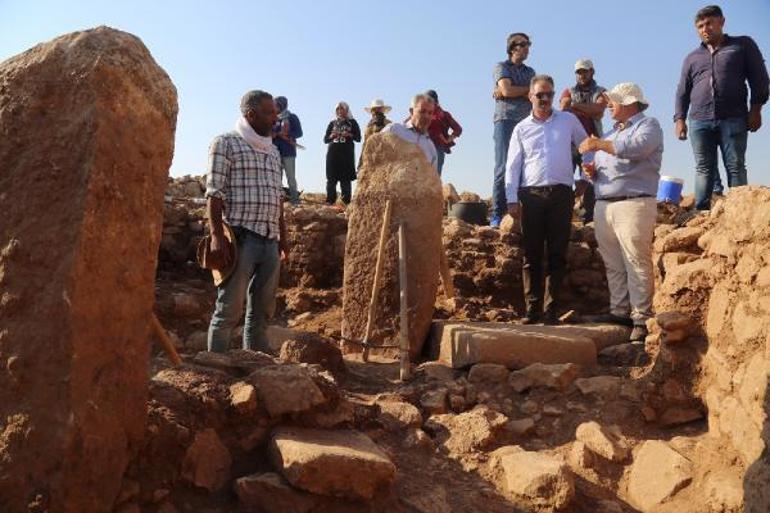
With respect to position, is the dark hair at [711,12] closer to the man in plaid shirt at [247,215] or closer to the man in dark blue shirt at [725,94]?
the man in dark blue shirt at [725,94]

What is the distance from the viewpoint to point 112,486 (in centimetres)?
223

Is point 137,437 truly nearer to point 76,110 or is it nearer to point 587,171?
point 76,110

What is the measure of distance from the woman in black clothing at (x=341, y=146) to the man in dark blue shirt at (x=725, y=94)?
4.61 metres

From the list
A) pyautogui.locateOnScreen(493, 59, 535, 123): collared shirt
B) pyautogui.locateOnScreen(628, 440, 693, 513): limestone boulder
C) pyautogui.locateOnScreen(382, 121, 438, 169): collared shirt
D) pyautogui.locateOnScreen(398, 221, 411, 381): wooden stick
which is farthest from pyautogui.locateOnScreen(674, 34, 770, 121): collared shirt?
pyautogui.locateOnScreen(628, 440, 693, 513): limestone boulder

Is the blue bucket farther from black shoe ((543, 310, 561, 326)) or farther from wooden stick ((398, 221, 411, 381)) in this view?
wooden stick ((398, 221, 411, 381))

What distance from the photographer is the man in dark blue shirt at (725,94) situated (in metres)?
5.16

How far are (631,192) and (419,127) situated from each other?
1688 millimetres

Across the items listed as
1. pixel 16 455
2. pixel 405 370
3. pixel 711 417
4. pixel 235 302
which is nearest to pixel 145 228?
pixel 16 455

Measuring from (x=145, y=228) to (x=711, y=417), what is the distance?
2720mm

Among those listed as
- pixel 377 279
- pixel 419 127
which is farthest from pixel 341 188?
pixel 377 279

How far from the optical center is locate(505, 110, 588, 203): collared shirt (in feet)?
16.6

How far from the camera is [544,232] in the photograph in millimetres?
5176

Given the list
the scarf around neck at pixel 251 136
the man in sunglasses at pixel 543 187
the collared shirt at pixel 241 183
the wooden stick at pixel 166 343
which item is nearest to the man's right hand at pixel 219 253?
the collared shirt at pixel 241 183

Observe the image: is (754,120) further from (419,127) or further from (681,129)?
(419,127)
